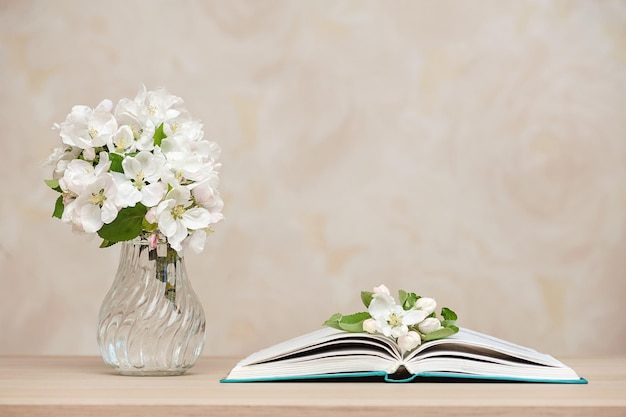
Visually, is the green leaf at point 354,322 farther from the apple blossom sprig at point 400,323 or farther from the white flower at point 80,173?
the white flower at point 80,173

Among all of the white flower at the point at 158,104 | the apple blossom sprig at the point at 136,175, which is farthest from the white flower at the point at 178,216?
the white flower at the point at 158,104

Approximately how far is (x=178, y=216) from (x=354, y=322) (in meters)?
0.31

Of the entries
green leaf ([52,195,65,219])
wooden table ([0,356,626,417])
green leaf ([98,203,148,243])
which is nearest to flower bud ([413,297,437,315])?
wooden table ([0,356,626,417])

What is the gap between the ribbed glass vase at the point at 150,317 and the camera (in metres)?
1.16

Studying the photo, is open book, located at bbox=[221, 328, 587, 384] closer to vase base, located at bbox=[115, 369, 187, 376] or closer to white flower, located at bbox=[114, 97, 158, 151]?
vase base, located at bbox=[115, 369, 187, 376]

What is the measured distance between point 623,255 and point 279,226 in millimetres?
721

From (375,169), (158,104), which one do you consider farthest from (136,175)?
(375,169)

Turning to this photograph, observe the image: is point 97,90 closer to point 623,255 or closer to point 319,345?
point 319,345

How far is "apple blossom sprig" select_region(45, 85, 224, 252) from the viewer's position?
3.66 feet

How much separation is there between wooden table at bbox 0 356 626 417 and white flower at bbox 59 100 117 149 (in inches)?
13.3

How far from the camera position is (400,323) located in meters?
1.15

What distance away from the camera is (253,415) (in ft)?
2.87

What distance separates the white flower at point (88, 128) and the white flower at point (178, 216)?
128 mm

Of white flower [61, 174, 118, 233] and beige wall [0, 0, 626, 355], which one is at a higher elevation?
beige wall [0, 0, 626, 355]
